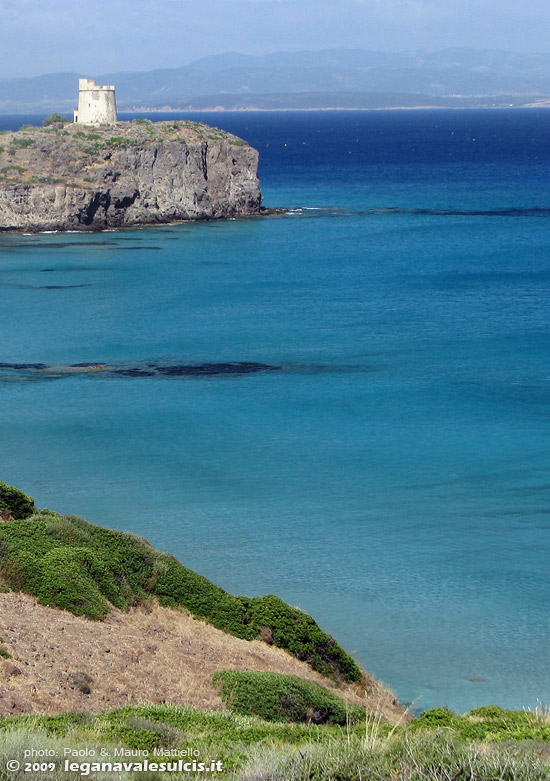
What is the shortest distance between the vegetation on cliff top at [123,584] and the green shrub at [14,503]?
0.55 metres

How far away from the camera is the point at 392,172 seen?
12162 centimetres

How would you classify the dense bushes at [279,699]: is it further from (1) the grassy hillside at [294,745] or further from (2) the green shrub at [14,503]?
(2) the green shrub at [14,503]

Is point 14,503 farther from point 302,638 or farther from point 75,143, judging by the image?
point 75,143

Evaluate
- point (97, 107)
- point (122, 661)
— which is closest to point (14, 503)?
point (122, 661)

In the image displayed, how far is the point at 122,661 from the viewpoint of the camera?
12.9 meters

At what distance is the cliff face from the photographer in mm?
73812

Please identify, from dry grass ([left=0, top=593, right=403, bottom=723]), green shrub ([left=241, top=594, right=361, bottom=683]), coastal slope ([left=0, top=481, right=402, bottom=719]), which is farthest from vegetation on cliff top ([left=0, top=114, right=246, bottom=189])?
dry grass ([left=0, top=593, right=403, bottom=723])

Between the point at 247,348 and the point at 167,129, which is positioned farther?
the point at 167,129

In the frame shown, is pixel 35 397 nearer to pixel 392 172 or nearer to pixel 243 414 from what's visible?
pixel 243 414

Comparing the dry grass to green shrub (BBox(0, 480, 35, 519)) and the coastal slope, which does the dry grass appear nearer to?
the coastal slope

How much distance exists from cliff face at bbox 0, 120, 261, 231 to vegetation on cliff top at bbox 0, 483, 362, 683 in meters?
60.8

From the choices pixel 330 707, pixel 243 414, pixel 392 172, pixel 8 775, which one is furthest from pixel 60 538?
pixel 392 172

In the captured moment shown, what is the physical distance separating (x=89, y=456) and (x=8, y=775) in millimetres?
21257

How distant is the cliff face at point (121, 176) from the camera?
73.8 meters
